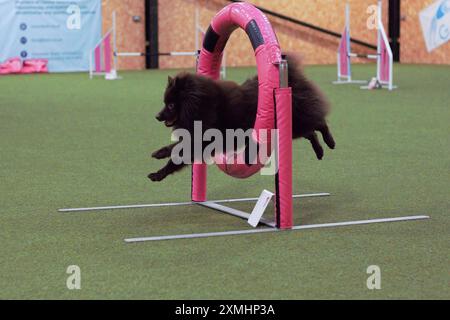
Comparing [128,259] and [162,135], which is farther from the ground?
[162,135]

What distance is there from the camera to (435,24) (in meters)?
16.7

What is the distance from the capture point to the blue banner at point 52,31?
48.7 feet

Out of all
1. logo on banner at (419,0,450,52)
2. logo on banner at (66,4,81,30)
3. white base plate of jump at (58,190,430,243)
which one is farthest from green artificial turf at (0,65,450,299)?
logo on banner at (419,0,450,52)

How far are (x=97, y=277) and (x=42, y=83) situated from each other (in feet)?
34.2

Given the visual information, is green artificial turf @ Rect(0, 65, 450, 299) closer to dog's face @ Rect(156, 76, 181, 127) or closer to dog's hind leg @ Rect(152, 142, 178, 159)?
dog's hind leg @ Rect(152, 142, 178, 159)

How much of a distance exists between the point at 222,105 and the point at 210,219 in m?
0.61

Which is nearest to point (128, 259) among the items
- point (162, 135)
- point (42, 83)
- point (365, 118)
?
point (162, 135)

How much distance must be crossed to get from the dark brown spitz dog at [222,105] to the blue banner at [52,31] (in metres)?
11.8

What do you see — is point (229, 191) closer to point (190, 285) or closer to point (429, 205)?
point (429, 205)

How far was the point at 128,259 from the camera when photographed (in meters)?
3.17

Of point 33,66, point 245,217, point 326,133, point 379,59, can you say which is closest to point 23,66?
point 33,66

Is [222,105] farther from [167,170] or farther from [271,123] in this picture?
[167,170]

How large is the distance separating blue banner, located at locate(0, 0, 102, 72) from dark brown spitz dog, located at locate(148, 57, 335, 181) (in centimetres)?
1183

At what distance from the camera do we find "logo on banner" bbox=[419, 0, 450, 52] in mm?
15914
